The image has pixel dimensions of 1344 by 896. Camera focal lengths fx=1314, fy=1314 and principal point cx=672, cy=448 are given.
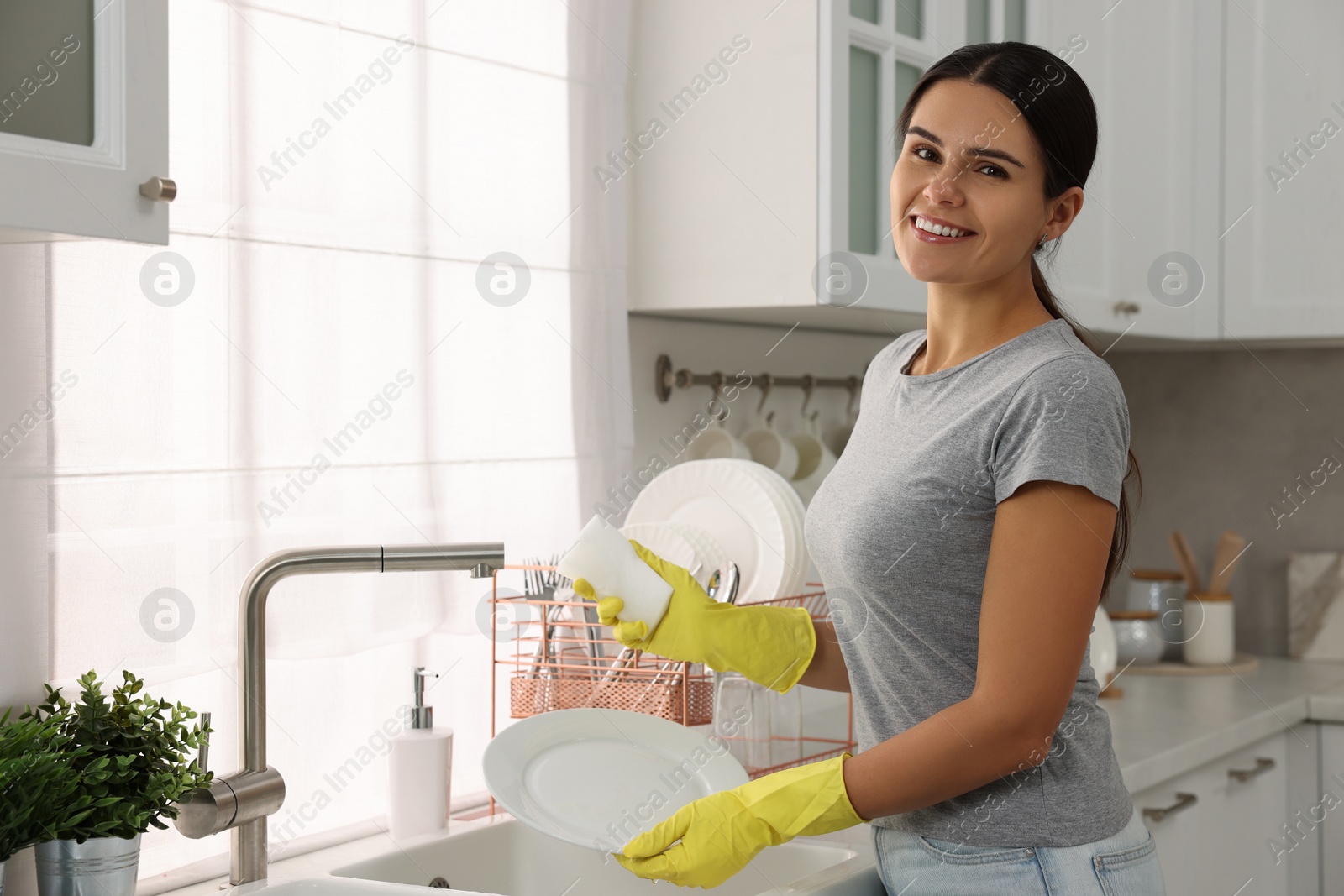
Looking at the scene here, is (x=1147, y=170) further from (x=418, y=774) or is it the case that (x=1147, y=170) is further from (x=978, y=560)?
(x=418, y=774)

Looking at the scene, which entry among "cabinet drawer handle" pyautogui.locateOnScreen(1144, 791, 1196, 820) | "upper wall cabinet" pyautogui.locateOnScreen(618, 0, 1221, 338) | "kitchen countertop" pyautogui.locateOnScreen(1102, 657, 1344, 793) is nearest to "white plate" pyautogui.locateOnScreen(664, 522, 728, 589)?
"upper wall cabinet" pyautogui.locateOnScreen(618, 0, 1221, 338)

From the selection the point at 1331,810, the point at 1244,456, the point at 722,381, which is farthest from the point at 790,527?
the point at 1244,456

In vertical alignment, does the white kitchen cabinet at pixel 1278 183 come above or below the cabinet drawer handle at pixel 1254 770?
above

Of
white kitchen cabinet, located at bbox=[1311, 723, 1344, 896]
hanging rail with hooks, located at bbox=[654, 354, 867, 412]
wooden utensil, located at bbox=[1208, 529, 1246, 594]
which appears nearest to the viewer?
hanging rail with hooks, located at bbox=[654, 354, 867, 412]

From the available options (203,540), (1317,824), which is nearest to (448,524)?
(203,540)

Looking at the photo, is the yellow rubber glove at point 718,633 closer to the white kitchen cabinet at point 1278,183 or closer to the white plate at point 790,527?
the white plate at point 790,527

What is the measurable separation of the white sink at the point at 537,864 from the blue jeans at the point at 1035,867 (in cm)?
16

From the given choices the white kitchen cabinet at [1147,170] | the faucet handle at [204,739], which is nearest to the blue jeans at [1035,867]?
the faucet handle at [204,739]

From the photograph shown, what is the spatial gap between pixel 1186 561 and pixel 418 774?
1.84 meters

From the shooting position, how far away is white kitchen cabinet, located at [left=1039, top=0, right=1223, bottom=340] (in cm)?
206

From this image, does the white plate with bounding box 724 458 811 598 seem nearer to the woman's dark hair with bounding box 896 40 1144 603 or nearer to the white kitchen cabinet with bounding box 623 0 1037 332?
the white kitchen cabinet with bounding box 623 0 1037 332

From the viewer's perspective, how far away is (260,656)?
1.15 metres

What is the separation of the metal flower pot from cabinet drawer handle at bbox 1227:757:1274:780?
1610mm

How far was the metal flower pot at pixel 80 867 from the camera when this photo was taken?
970 millimetres
